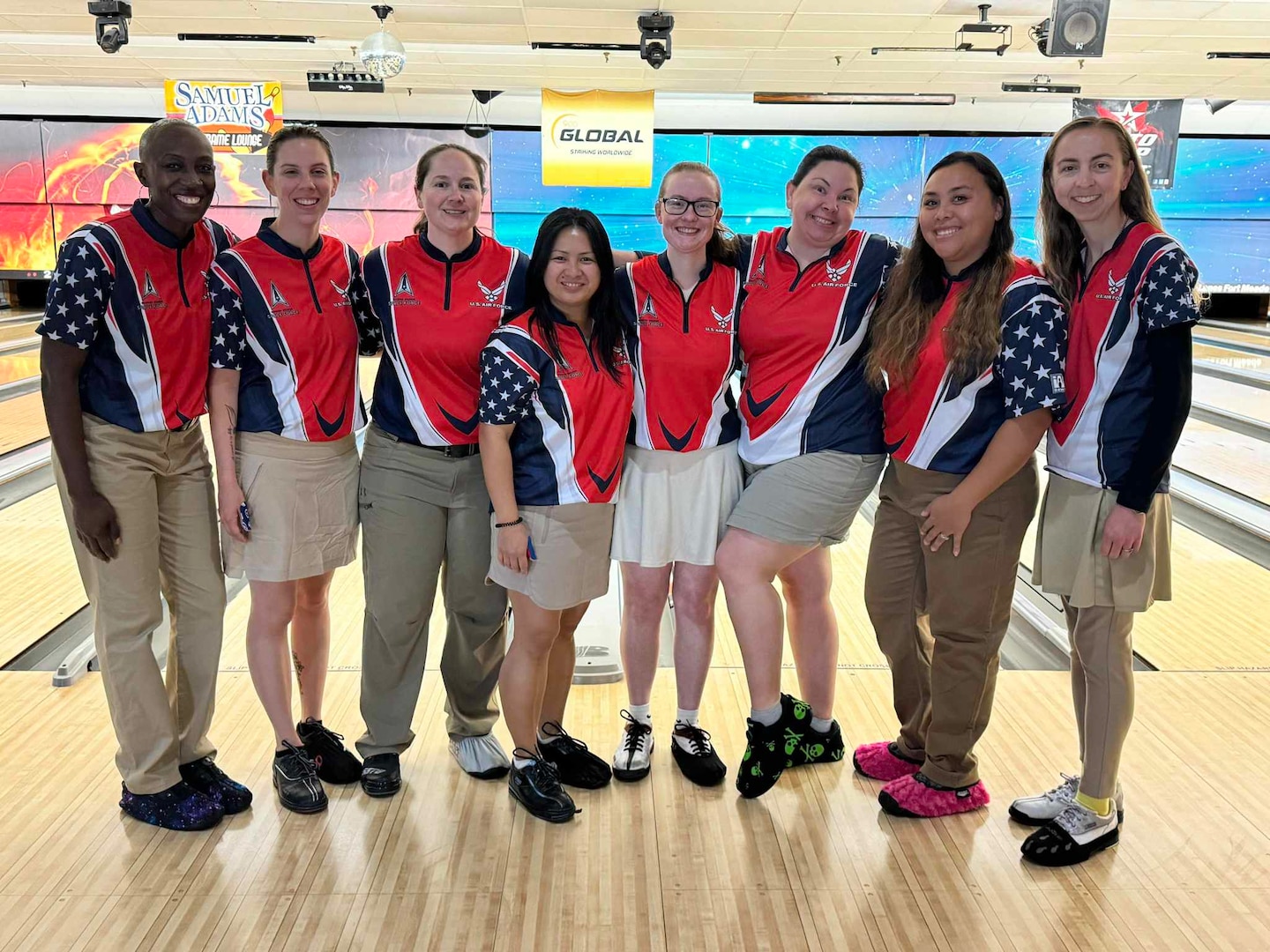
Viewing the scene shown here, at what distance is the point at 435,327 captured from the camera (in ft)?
6.97

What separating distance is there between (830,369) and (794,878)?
102cm

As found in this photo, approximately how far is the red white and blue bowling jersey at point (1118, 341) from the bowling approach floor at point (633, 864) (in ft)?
2.55

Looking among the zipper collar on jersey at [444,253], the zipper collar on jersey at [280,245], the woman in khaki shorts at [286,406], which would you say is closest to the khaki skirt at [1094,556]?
the zipper collar on jersey at [444,253]

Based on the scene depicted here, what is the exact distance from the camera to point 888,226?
1184 centimetres

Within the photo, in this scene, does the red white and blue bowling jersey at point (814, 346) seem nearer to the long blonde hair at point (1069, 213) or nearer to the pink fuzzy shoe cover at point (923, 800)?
the long blonde hair at point (1069, 213)

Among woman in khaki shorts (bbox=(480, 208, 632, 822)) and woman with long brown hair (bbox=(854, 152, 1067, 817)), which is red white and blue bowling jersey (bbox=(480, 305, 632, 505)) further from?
woman with long brown hair (bbox=(854, 152, 1067, 817))

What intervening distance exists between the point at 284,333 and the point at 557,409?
575 mm

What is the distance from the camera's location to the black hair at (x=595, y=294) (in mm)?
2037

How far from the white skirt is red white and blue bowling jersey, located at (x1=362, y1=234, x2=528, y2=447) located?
0.36m

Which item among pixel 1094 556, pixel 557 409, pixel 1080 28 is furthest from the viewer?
pixel 1080 28

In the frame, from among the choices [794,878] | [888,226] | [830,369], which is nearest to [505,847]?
[794,878]

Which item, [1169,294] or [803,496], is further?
[803,496]

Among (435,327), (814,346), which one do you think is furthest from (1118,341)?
(435,327)

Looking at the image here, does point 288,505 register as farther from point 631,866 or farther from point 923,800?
point 923,800
